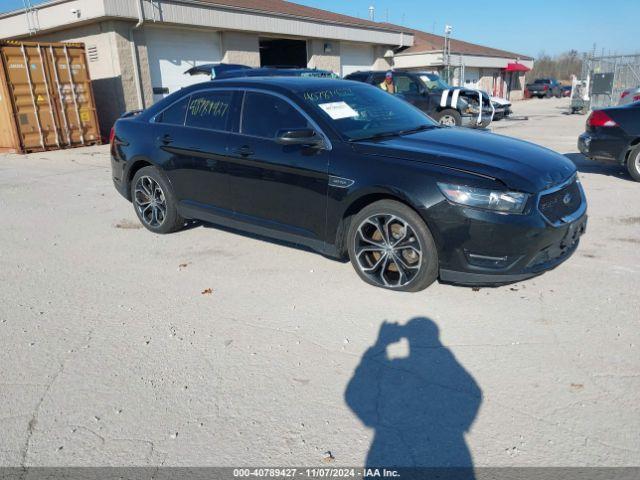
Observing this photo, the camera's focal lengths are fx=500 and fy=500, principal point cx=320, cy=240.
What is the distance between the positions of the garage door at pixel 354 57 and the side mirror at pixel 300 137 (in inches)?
783

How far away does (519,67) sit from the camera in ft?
134

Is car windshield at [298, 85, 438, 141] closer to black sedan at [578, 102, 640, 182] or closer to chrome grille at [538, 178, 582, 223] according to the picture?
chrome grille at [538, 178, 582, 223]

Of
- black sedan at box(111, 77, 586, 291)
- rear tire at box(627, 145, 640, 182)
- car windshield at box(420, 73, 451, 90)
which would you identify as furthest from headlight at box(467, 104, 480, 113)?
black sedan at box(111, 77, 586, 291)

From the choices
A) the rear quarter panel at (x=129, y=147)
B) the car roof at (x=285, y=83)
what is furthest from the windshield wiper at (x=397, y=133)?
the rear quarter panel at (x=129, y=147)

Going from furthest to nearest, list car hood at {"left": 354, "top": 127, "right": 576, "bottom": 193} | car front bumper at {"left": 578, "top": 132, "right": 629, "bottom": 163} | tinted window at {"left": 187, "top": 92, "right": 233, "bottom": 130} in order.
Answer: car front bumper at {"left": 578, "top": 132, "right": 629, "bottom": 163} → tinted window at {"left": 187, "top": 92, "right": 233, "bottom": 130} → car hood at {"left": 354, "top": 127, "right": 576, "bottom": 193}

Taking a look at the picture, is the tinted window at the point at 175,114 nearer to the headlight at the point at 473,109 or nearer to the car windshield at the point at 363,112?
the car windshield at the point at 363,112

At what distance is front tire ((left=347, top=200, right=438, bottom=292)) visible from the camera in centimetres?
381

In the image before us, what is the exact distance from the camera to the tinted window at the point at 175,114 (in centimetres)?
534

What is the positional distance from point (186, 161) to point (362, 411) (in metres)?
3.44

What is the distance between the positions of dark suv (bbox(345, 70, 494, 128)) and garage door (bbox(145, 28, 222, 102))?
5.42 metres

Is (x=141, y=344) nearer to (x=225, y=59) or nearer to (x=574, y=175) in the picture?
(x=574, y=175)

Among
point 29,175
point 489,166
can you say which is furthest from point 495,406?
point 29,175

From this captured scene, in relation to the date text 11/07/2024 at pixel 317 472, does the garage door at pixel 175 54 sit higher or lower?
higher

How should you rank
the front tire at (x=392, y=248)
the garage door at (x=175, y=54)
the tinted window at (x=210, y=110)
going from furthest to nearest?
the garage door at (x=175, y=54) < the tinted window at (x=210, y=110) < the front tire at (x=392, y=248)
